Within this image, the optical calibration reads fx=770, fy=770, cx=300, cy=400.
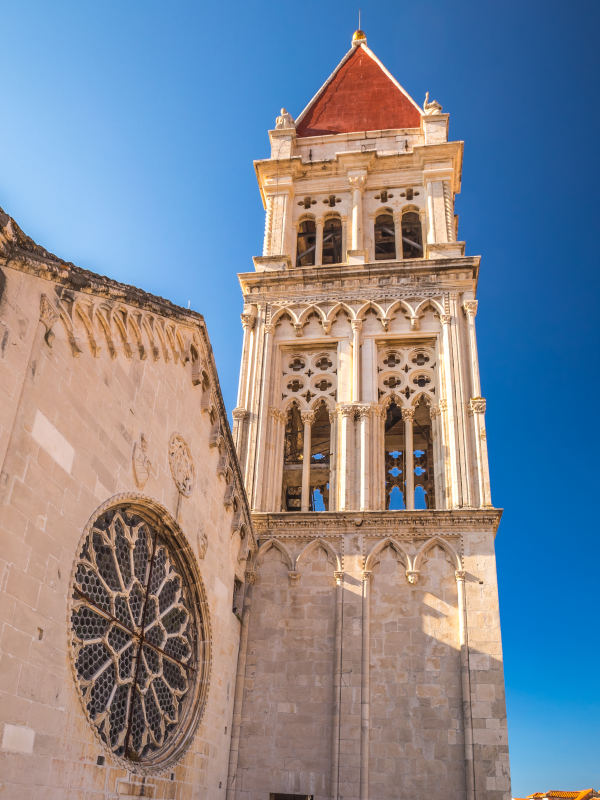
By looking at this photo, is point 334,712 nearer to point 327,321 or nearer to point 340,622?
point 340,622

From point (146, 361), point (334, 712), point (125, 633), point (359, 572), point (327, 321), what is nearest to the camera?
point (125, 633)

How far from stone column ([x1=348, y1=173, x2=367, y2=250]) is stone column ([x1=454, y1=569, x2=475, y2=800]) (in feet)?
32.7

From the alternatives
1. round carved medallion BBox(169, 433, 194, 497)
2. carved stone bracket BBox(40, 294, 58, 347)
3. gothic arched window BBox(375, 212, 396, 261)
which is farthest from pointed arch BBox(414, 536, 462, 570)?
gothic arched window BBox(375, 212, 396, 261)

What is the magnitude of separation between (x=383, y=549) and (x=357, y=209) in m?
10.5

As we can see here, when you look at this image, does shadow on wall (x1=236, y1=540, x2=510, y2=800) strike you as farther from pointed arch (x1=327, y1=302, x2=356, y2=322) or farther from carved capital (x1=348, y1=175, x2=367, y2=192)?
carved capital (x1=348, y1=175, x2=367, y2=192)

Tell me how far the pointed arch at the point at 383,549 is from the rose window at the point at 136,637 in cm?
432

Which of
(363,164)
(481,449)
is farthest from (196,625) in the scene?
(363,164)

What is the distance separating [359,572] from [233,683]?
3366 millimetres

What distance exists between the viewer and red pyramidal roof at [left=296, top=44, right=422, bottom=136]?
2502 cm

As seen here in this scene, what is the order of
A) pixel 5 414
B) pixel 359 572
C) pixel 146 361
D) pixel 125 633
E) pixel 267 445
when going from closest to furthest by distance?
pixel 5 414, pixel 125 633, pixel 146 361, pixel 359 572, pixel 267 445

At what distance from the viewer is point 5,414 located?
26.3 feet

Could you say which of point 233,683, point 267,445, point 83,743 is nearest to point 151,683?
point 83,743

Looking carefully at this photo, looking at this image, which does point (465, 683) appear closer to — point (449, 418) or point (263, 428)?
point (449, 418)

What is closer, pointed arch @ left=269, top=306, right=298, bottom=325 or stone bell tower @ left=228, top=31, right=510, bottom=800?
stone bell tower @ left=228, top=31, right=510, bottom=800
